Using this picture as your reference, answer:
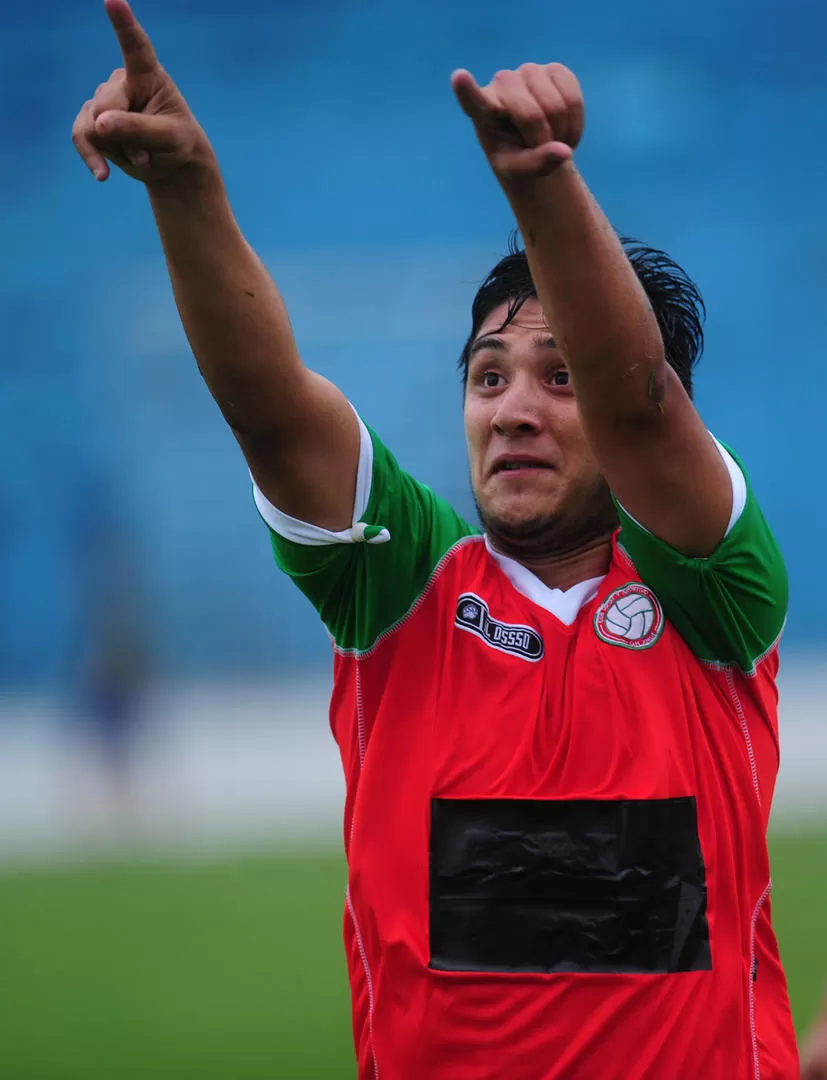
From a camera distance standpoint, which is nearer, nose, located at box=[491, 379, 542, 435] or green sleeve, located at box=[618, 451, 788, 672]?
green sleeve, located at box=[618, 451, 788, 672]

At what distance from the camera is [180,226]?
5.38 feet

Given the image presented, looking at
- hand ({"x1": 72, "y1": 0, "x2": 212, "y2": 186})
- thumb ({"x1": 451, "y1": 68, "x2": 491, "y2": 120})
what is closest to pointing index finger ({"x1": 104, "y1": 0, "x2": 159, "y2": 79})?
hand ({"x1": 72, "y1": 0, "x2": 212, "y2": 186})

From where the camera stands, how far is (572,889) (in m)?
1.75

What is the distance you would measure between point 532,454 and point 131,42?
82cm

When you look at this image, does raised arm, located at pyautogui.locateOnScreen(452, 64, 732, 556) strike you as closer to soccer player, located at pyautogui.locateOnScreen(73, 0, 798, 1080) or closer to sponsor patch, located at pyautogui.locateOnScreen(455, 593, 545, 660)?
soccer player, located at pyautogui.locateOnScreen(73, 0, 798, 1080)

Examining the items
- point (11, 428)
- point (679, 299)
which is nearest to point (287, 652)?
point (11, 428)

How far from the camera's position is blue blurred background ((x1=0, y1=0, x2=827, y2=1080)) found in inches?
430

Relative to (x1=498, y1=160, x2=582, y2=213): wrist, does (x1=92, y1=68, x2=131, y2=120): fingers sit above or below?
above

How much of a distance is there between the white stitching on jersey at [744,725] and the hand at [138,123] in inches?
39.6

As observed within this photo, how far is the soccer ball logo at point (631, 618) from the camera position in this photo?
1.86m

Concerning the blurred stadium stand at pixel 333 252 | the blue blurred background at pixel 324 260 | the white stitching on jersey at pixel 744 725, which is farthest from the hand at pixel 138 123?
the blurred stadium stand at pixel 333 252

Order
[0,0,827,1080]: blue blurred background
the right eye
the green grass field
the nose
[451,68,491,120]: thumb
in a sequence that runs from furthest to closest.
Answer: [0,0,827,1080]: blue blurred background, the green grass field, the right eye, the nose, [451,68,491,120]: thumb

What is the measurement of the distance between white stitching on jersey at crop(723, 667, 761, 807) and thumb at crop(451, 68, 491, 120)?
0.86 m

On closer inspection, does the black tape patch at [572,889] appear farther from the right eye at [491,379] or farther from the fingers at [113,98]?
the fingers at [113,98]
